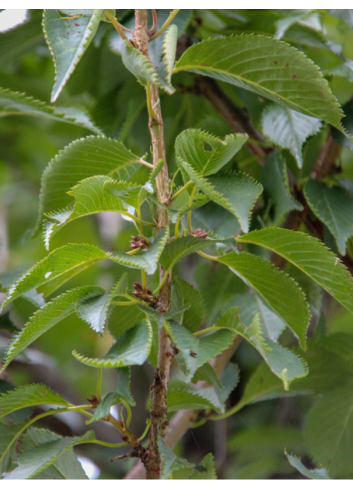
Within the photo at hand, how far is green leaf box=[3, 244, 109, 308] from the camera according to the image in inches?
9.6

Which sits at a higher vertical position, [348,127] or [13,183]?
[348,127]

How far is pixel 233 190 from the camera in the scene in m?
0.24

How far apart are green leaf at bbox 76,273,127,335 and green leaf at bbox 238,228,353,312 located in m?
0.08

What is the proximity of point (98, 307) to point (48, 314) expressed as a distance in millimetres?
35

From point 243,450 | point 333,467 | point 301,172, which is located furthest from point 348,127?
point 243,450

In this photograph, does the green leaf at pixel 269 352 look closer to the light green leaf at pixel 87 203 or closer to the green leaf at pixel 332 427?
the light green leaf at pixel 87 203

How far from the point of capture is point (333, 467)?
0.40 meters

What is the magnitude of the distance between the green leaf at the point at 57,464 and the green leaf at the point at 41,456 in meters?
0.04

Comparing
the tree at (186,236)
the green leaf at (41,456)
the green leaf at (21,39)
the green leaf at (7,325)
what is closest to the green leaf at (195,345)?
the tree at (186,236)

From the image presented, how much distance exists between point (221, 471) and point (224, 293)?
0.26 metres

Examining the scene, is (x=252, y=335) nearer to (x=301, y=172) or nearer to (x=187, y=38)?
(x=301, y=172)

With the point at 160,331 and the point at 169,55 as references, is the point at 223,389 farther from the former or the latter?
the point at 169,55

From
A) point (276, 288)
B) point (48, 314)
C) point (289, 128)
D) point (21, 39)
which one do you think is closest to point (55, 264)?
point (48, 314)

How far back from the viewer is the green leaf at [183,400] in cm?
30
